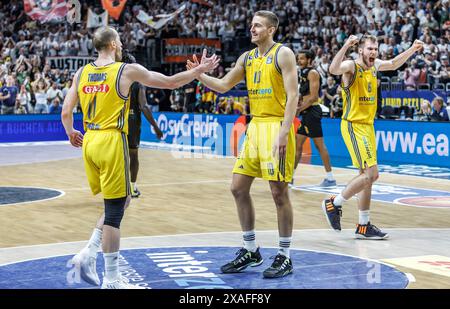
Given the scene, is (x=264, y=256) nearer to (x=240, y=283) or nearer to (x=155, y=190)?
(x=240, y=283)

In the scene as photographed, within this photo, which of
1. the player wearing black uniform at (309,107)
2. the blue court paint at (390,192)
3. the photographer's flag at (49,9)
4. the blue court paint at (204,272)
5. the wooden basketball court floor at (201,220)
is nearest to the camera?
the blue court paint at (204,272)

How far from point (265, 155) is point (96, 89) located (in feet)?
5.15

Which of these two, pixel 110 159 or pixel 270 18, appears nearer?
pixel 110 159

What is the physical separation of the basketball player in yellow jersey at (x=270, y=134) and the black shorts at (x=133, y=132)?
3829mm

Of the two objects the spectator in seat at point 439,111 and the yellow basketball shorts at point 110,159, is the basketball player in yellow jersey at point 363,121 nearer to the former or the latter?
the yellow basketball shorts at point 110,159

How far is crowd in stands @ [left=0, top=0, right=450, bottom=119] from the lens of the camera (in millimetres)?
19797

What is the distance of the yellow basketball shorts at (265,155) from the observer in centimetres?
671

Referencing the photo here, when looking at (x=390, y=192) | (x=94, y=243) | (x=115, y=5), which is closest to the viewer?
(x=94, y=243)

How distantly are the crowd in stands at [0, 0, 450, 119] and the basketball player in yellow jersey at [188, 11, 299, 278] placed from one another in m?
10.6

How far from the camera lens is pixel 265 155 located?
22.2 feet

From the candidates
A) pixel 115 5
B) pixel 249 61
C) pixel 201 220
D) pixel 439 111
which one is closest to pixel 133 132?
pixel 201 220

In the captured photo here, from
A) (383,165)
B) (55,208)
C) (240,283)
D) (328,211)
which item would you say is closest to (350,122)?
(328,211)

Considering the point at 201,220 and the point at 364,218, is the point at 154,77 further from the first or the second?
the point at 201,220

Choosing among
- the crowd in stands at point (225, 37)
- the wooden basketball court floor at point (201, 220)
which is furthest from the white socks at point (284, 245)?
the crowd in stands at point (225, 37)
